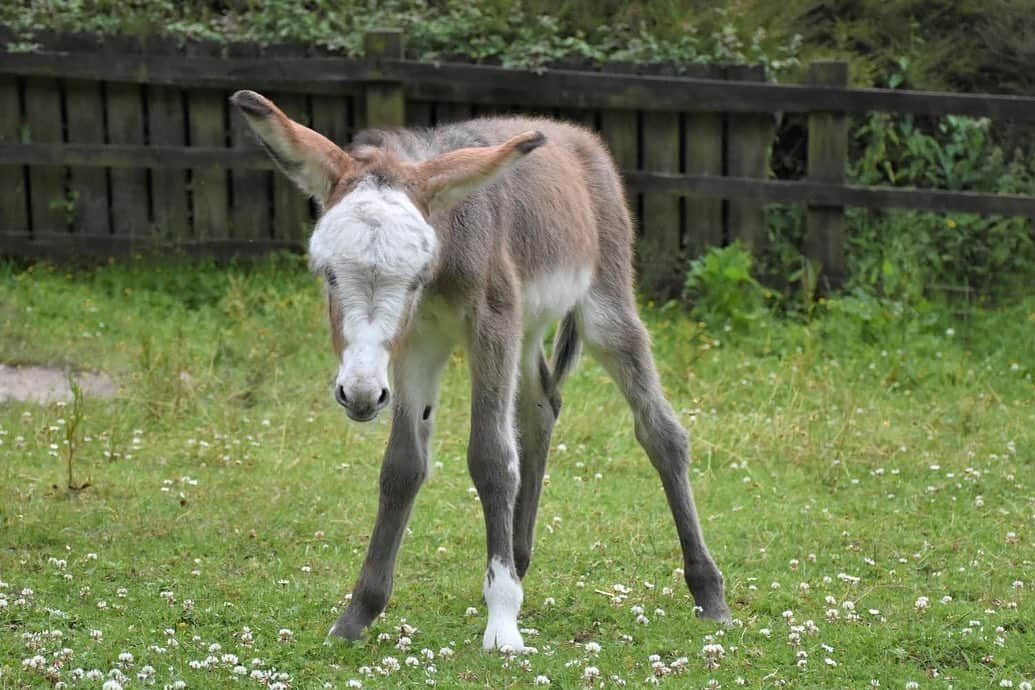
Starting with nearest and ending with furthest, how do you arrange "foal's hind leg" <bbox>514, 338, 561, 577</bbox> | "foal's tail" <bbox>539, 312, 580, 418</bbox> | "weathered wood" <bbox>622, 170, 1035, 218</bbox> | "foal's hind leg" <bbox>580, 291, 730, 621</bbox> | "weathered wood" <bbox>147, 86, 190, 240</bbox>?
"foal's hind leg" <bbox>580, 291, 730, 621</bbox>, "foal's hind leg" <bbox>514, 338, 561, 577</bbox>, "foal's tail" <bbox>539, 312, 580, 418</bbox>, "weathered wood" <bbox>622, 170, 1035, 218</bbox>, "weathered wood" <bbox>147, 86, 190, 240</bbox>

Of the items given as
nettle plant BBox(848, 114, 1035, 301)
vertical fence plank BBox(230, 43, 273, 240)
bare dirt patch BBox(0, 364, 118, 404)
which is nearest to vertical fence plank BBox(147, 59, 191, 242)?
vertical fence plank BBox(230, 43, 273, 240)

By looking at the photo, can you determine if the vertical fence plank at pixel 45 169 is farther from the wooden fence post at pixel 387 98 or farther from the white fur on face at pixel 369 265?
the white fur on face at pixel 369 265

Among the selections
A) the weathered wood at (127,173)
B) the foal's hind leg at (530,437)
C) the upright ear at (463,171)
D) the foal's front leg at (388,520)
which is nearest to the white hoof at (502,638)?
the foal's front leg at (388,520)

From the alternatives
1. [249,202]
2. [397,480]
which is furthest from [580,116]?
[397,480]

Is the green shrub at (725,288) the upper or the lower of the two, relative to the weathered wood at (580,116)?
lower

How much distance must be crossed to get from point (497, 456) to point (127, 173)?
23.8 feet

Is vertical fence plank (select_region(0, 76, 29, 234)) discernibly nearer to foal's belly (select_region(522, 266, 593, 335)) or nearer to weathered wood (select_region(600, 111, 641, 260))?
weathered wood (select_region(600, 111, 641, 260))

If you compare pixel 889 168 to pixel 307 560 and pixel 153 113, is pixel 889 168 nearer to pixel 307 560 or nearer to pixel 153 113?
pixel 153 113

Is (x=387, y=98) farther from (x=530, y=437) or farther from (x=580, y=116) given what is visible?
(x=530, y=437)

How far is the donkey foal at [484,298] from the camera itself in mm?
4312

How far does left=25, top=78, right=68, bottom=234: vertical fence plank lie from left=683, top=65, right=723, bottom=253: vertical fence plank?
16.1 feet

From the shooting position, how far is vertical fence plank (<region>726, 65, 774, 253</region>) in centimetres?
1054

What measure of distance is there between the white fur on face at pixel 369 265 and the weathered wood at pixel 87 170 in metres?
7.52

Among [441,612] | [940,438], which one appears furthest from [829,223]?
[441,612]
